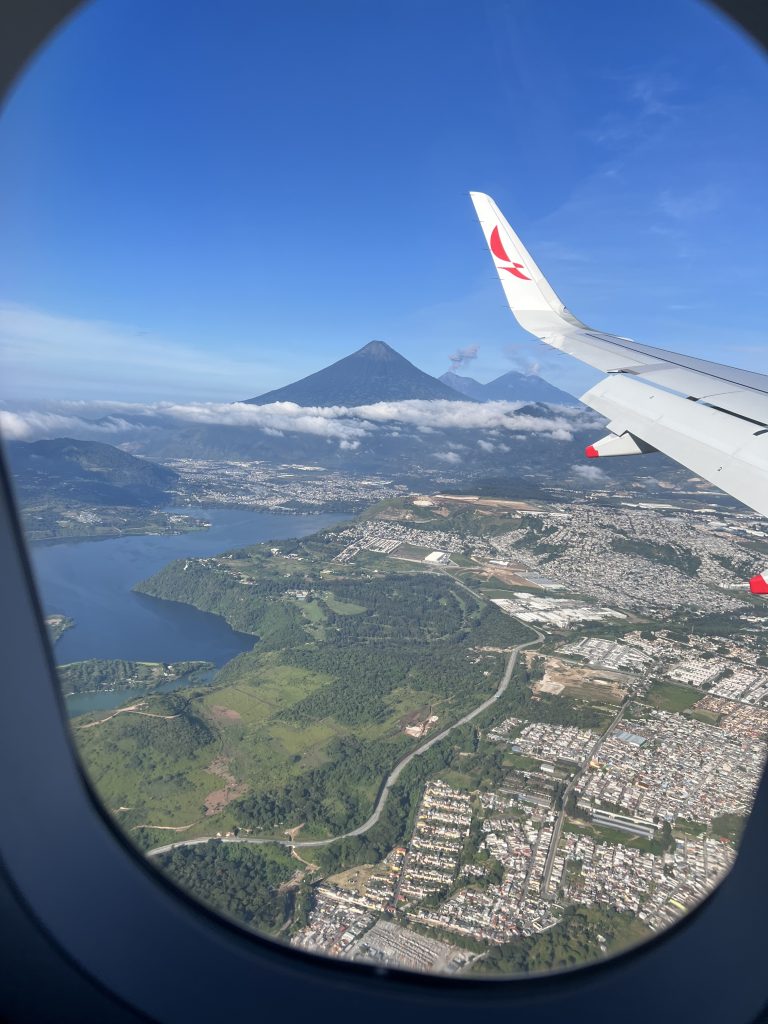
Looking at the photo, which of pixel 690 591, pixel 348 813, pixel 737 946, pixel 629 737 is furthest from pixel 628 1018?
pixel 690 591

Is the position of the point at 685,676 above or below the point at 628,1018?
below

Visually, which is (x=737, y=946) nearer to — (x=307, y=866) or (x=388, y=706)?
(x=307, y=866)

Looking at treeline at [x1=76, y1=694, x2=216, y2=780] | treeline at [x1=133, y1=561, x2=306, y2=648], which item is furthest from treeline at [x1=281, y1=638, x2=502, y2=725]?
treeline at [x1=133, y1=561, x2=306, y2=648]

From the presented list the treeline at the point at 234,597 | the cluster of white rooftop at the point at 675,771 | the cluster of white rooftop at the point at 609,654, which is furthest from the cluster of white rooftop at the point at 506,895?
the treeline at the point at 234,597

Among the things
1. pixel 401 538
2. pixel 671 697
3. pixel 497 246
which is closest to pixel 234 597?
pixel 401 538

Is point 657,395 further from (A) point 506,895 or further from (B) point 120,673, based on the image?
(B) point 120,673

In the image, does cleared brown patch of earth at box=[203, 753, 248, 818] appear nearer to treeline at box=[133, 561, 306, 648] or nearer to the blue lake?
the blue lake
